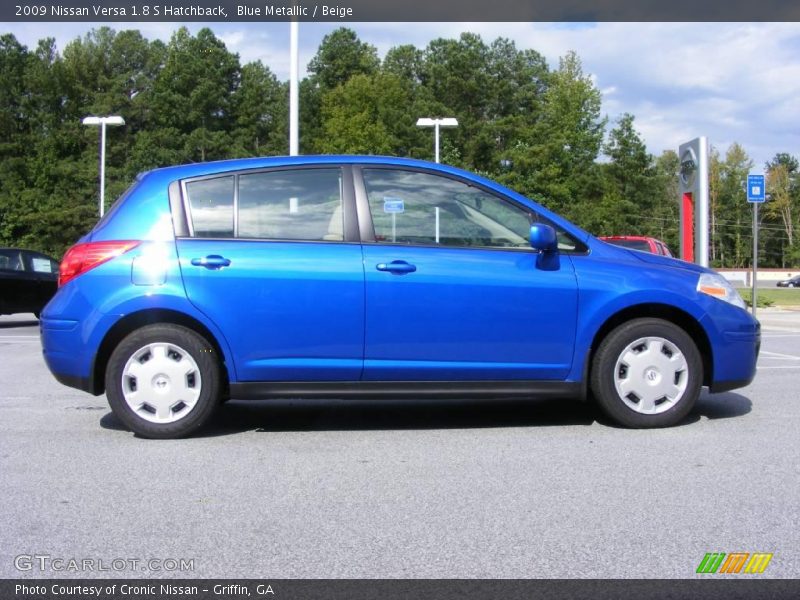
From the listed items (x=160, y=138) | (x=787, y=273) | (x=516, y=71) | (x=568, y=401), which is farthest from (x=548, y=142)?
(x=568, y=401)

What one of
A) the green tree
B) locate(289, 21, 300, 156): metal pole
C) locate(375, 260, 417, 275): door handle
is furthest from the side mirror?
the green tree

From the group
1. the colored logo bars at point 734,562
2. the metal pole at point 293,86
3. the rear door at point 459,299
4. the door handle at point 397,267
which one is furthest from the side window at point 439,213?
the metal pole at point 293,86

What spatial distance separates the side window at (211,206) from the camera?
5590 millimetres

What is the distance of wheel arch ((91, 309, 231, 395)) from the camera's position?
5.50 metres

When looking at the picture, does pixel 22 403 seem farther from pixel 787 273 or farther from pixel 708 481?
pixel 787 273

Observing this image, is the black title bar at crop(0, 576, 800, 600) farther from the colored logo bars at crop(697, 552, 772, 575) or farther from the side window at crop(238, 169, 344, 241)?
the side window at crop(238, 169, 344, 241)

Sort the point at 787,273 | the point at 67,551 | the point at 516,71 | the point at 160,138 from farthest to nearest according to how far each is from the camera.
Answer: the point at 787,273 → the point at 516,71 → the point at 160,138 → the point at 67,551

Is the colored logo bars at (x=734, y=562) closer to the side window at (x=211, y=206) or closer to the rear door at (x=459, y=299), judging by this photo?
the rear door at (x=459, y=299)

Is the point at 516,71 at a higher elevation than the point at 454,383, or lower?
higher

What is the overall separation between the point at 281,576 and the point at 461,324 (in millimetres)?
2498

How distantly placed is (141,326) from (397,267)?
1.68 m

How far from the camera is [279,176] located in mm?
5734

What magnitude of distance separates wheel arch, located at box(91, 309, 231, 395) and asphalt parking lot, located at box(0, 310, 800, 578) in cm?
46

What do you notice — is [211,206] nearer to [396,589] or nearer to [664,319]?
[664,319]
